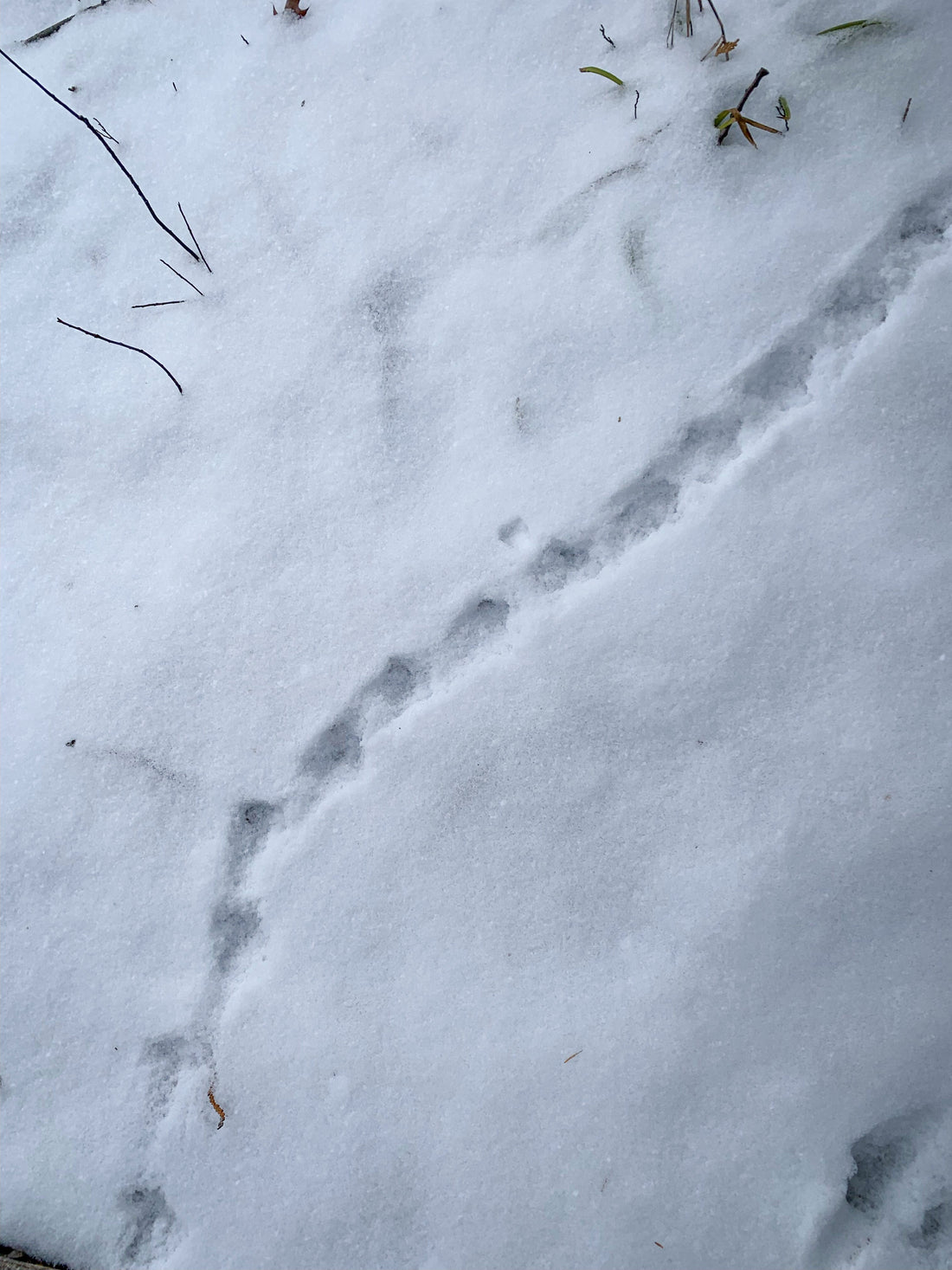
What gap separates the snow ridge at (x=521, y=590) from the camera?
54.0 inches

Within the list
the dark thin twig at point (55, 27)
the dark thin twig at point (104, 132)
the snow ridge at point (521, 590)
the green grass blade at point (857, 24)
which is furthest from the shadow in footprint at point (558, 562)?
the dark thin twig at point (55, 27)

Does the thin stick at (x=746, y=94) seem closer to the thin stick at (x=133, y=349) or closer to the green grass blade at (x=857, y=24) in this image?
the green grass blade at (x=857, y=24)

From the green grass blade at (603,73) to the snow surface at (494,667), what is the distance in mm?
30

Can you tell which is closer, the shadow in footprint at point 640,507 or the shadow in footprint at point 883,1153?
the shadow in footprint at point 883,1153

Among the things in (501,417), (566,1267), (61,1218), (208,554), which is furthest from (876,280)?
(61,1218)

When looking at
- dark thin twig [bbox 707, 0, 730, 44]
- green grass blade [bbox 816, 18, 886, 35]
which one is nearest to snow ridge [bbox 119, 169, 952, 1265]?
green grass blade [bbox 816, 18, 886, 35]

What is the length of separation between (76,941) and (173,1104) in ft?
1.10

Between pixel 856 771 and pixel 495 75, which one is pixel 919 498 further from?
pixel 495 75

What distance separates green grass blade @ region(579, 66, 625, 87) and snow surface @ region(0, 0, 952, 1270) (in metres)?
0.03

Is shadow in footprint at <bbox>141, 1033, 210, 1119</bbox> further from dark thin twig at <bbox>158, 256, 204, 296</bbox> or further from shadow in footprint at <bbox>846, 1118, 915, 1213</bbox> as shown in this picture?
dark thin twig at <bbox>158, 256, 204, 296</bbox>

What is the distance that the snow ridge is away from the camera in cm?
137

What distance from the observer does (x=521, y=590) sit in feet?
4.62

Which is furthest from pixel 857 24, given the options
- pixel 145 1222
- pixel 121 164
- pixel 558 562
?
pixel 145 1222

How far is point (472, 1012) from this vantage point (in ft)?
4.44
